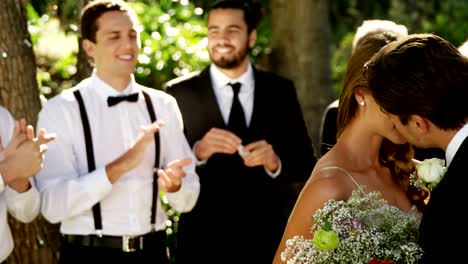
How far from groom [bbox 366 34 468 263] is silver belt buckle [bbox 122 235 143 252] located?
1.62 meters

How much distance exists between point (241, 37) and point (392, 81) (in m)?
2.67

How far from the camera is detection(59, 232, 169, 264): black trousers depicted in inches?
159

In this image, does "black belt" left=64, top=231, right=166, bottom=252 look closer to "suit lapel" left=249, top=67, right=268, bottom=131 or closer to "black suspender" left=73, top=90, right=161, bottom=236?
"black suspender" left=73, top=90, right=161, bottom=236

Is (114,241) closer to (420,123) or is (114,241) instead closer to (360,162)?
(360,162)

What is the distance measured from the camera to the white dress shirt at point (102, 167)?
4.00m

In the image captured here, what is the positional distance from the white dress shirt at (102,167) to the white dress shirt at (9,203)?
12 centimetres

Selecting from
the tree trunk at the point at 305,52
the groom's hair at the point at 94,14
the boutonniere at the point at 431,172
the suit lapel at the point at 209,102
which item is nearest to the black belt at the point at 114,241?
the groom's hair at the point at 94,14

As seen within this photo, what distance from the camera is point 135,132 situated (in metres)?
4.28

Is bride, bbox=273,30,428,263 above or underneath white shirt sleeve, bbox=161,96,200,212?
above

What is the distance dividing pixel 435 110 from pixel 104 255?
6.19 ft

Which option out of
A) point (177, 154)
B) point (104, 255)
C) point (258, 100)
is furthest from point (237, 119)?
point (104, 255)

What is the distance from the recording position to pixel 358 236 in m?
2.87

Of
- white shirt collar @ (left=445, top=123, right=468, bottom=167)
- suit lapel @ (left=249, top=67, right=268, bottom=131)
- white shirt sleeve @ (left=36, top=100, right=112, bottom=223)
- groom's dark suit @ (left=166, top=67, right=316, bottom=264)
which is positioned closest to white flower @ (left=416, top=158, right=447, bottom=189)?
white shirt collar @ (left=445, top=123, right=468, bottom=167)

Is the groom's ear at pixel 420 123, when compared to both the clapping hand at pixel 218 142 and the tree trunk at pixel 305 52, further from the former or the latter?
the tree trunk at pixel 305 52
